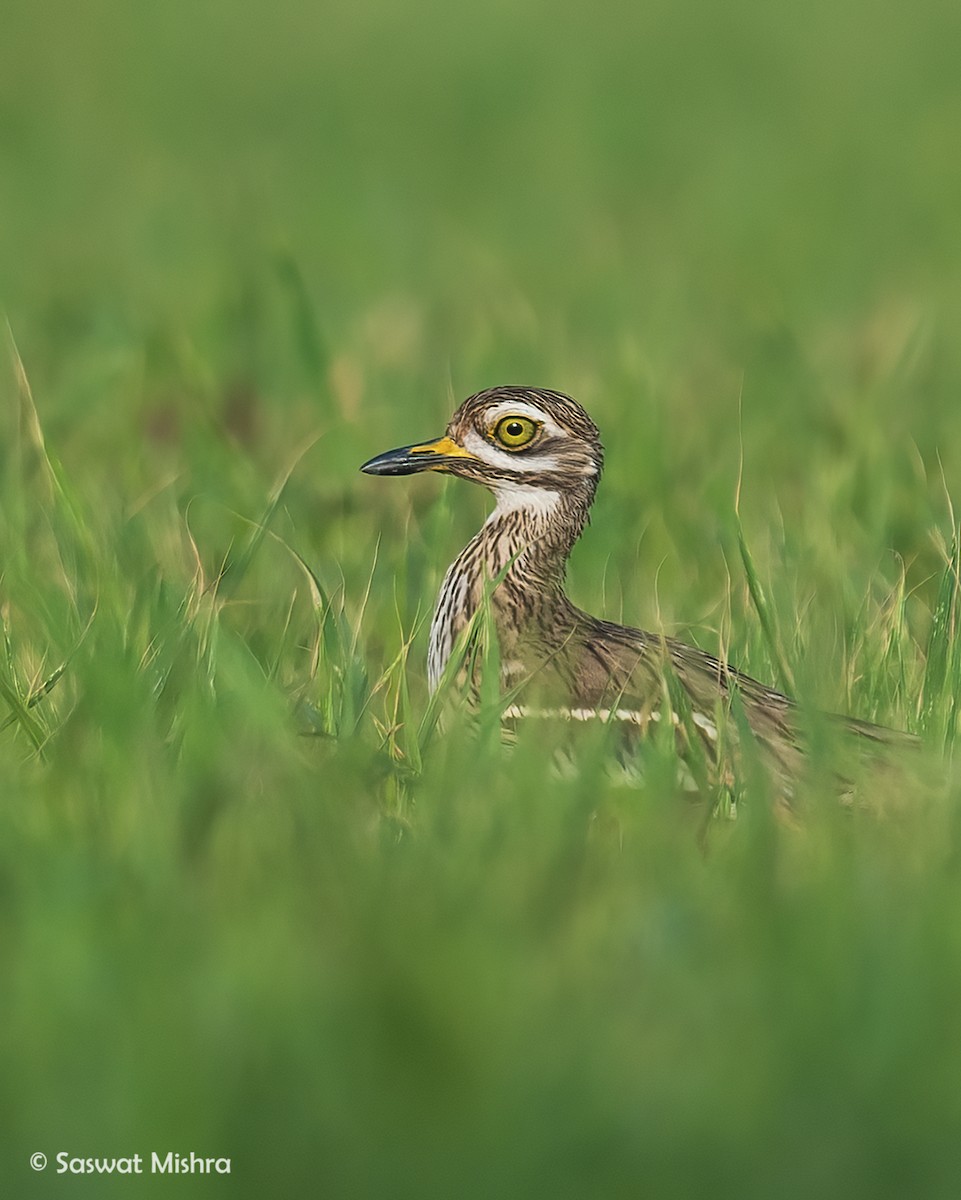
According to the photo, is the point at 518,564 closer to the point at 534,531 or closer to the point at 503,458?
the point at 534,531

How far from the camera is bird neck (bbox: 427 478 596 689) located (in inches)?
205

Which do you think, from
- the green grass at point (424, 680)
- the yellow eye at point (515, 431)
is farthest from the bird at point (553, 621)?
the green grass at point (424, 680)

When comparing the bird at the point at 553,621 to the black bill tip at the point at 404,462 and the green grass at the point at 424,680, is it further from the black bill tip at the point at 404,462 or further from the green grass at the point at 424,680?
the green grass at the point at 424,680

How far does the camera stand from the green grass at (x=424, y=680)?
300 cm

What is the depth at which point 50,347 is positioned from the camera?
870cm

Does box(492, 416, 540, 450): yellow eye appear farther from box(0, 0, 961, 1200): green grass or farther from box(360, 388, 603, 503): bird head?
box(0, 0, 961, 1200): green grass

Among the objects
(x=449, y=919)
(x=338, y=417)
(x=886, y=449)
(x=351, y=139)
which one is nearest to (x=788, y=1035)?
(x=449, y=919)

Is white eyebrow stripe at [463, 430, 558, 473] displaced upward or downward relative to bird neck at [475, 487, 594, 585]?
upward

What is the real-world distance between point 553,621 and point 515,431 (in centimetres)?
52

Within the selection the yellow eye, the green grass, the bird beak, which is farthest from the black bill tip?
the green grass

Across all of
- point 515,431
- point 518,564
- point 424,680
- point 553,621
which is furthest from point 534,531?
point 424,680

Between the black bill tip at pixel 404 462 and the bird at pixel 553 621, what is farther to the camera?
the black bill tip at pixel 404 462

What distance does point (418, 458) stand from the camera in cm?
536

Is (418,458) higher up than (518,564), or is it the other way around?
(418,458)
